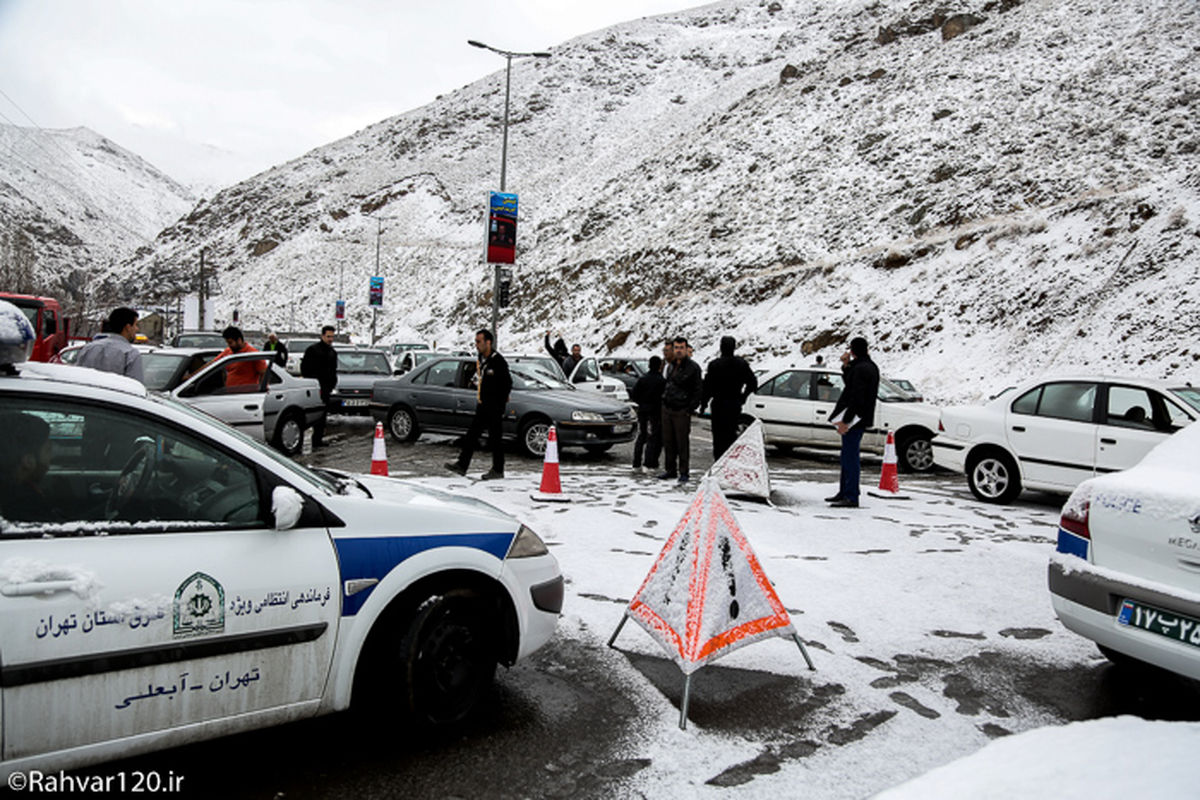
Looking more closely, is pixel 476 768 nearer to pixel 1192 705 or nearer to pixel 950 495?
pixel 1192 705

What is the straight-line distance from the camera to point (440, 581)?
332 centimetres

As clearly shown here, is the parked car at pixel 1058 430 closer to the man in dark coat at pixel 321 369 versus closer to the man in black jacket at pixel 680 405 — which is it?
the man in black jacket at pixel 680 405

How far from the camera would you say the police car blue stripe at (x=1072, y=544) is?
12.9ft

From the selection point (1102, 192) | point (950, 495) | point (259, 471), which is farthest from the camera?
point (1102, 192)

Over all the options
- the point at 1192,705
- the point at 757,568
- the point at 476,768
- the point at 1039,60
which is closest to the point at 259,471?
the point at 476,768

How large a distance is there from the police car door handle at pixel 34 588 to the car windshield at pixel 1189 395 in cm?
931

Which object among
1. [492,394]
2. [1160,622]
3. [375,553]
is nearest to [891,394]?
[492,394]

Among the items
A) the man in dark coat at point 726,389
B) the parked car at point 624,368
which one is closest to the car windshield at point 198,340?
the parked car at point 624,368

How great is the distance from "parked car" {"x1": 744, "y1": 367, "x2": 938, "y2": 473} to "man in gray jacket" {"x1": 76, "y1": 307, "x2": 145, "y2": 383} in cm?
914

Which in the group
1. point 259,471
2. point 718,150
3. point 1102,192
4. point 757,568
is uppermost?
point 718,150

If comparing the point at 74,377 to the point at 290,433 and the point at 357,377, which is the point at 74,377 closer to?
the point at 290,433

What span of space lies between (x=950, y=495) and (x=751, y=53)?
320 ft

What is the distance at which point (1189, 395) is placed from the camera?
829 cm

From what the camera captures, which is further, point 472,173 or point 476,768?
point 472,173
